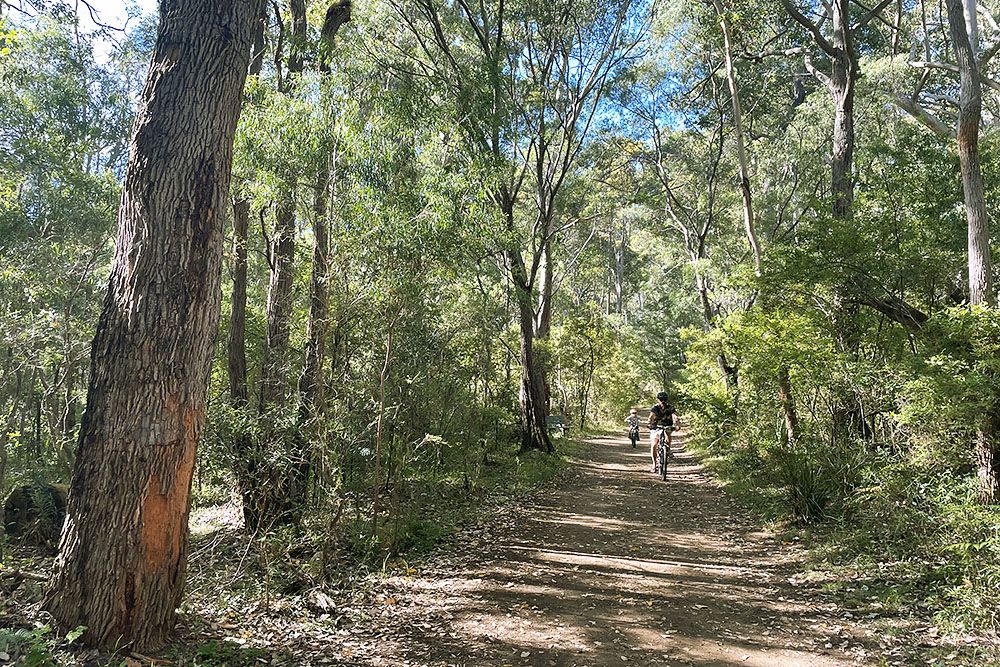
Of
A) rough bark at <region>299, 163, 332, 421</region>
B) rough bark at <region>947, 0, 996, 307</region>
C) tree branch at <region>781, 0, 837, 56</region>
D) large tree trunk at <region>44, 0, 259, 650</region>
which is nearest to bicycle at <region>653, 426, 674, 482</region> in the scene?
rough bark at <region>947, 0, 996, 307</region>

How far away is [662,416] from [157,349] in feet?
30.0

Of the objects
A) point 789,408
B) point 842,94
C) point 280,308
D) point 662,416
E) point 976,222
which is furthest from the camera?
point 662,416

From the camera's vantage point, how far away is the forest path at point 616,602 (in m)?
3.97

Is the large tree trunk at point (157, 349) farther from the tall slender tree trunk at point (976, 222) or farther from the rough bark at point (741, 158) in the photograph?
the rough bark at point (741, 158)

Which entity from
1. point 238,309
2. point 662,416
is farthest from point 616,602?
point 238,309

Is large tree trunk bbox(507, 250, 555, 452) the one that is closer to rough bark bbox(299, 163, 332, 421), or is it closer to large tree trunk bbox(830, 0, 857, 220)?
large tree trunk bbox(830, 0, 857, 220)

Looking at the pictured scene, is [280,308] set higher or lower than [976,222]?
lower

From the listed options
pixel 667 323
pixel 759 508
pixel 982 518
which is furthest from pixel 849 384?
pixel 667 323

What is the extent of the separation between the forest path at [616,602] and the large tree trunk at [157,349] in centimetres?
151

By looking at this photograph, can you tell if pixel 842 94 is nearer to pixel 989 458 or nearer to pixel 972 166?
pixel 972 166

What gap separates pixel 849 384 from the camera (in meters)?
7.08

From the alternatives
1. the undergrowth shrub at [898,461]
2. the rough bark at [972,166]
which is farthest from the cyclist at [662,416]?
the rough bark at [972,166]

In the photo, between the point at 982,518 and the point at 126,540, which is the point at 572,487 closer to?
A: the point at 982,518

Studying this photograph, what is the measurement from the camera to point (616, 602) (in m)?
4.91
